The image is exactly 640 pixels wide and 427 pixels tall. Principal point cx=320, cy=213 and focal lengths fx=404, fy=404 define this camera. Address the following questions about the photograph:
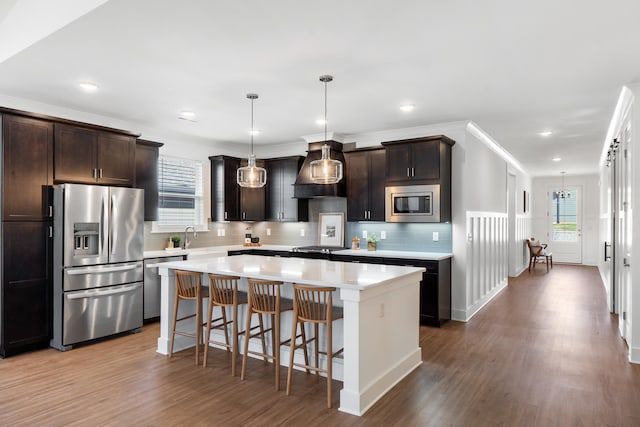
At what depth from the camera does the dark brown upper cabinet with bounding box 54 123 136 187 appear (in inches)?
170

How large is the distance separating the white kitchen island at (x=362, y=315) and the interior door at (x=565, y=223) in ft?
34.2

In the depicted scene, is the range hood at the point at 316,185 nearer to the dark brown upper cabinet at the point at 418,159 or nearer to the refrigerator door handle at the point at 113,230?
the dark brown upper cabinet at the point at 418,159

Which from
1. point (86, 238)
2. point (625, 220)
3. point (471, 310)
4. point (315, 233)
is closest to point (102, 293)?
point (86, 238)

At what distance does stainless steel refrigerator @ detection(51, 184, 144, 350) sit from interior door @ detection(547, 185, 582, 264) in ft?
38.8

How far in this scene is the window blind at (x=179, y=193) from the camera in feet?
19.7

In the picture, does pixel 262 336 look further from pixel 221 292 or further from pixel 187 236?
pixel 187 236

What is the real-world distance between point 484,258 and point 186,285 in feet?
14.9

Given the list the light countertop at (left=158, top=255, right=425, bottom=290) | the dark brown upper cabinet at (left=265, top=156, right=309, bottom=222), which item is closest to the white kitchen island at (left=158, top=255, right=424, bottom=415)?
the light countertop at (left=158, top=255, right=425, bottom=290)

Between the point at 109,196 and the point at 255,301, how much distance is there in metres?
2.26

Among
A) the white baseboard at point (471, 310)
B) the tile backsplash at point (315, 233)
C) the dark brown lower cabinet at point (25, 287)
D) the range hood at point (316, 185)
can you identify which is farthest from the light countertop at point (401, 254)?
the dark brown lower cabinet at point (25, 287)

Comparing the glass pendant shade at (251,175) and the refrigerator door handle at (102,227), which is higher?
the glass pendant shade at (251,175)

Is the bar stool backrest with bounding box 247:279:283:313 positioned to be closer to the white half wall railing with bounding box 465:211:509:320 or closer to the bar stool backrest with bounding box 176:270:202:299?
the bar stool backrest with bounding box 176:270:202:299

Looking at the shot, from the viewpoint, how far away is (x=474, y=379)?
343 cm

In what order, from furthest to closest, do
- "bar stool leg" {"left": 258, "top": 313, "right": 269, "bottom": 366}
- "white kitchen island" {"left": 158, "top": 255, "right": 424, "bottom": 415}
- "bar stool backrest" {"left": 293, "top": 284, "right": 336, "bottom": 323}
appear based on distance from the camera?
"bar stool leg" {"left": 258, "top": 313, "right": 269, "bottom": 366}
"bar stool backrest" {"left": 293, "top": 284, "right": 336, "bottom": 323}
"white kitchen island" {"left": 158, "top": 255, "right": 424, "bottom": 415}
